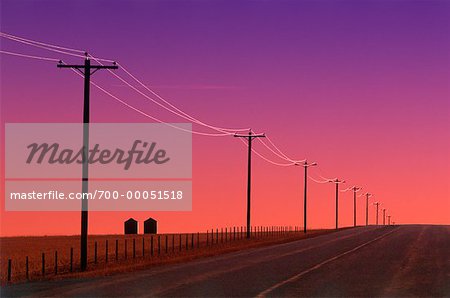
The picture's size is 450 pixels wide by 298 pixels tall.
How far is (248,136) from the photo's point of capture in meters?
69.8

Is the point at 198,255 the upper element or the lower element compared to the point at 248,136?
lower

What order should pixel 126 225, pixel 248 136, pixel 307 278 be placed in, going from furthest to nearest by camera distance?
pixel 126 225
pixel 248 136
pixel 307 278

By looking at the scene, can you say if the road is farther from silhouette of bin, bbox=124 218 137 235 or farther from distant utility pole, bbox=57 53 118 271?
silhouette of bin, bbox=124 218 137 235

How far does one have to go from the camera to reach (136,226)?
123 meters

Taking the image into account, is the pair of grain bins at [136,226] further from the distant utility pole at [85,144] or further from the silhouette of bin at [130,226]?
the distant utility pole at [85,144]

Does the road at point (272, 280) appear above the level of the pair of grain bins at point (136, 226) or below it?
above


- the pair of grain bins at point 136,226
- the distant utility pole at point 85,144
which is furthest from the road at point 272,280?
the pair of grain bins at point 136,226

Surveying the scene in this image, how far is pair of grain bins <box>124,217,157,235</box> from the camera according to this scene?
122438 millimetres

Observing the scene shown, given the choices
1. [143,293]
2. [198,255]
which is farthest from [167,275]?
[198,255]

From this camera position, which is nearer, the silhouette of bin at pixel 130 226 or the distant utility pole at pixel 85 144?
the distant utility pole at pixel 85 144

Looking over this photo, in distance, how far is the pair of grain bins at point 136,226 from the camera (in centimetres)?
12244

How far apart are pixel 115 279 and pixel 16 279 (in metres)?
4.82

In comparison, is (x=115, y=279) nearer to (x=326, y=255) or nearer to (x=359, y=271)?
(x=359, y=271)

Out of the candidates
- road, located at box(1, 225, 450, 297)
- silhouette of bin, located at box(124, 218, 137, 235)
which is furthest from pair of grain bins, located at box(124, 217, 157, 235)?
road, located at box(1, 225, 450, 297)
